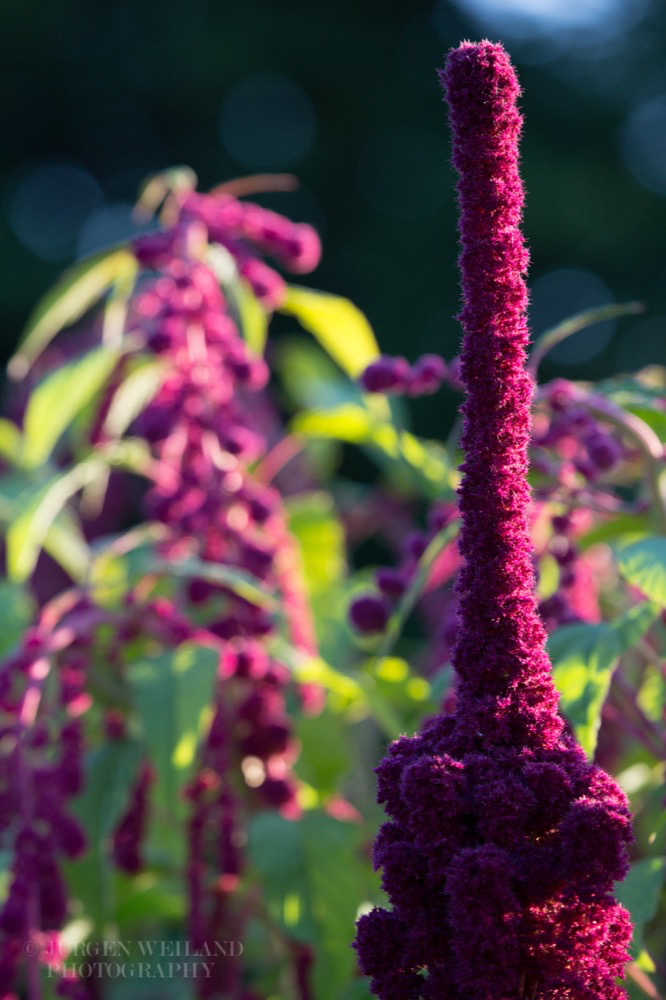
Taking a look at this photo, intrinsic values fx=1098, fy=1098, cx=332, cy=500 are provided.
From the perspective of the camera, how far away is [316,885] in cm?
64

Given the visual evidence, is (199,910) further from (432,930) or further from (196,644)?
(432,930)

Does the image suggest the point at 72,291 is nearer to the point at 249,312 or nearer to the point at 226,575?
the point at 249,312

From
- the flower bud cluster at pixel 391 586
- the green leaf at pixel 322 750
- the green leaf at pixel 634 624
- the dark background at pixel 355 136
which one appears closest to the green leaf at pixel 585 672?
the green leaf at pixel 634 624

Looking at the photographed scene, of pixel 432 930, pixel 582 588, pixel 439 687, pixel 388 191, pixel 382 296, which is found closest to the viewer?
pixel 432 930

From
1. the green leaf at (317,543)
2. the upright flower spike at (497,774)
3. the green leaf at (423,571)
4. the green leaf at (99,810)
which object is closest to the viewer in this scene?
the upright flower spike at (497,774)

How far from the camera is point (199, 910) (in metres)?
0.61

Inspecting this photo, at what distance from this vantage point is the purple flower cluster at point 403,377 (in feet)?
2.01

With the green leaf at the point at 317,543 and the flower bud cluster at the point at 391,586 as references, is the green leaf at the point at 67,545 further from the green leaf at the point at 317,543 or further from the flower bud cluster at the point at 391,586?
the flower bud cluster at the point at 391,586

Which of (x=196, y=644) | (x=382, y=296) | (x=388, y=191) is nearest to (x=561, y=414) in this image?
(x=196, y=644)

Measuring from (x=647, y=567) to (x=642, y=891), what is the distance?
0.47 feet

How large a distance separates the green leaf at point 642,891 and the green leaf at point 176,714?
23 centimetres

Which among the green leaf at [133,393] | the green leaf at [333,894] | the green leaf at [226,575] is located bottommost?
the green leaf at [333,894]

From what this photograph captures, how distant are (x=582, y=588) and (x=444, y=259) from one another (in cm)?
378

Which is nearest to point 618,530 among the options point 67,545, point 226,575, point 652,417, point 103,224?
point 652,417
